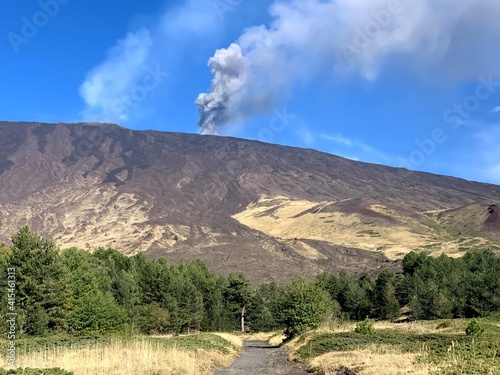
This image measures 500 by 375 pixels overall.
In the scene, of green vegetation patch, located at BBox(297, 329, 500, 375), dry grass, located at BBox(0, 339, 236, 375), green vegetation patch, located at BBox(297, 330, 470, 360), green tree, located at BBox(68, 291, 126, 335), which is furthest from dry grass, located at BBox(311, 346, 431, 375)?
green tree, located at BBox(68, 291, 126, 335)

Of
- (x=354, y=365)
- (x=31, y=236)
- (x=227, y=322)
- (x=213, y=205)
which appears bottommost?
(x=227, y=322)

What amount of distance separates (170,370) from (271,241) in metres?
125

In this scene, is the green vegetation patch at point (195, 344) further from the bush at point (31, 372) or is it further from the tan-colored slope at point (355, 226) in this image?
the tan-colored slope at point (355, 226)

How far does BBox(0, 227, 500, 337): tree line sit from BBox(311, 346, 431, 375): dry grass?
17.9m

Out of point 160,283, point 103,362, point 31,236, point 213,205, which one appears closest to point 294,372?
point 103,362

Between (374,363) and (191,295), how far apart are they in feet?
170

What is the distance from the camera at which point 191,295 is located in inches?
2477

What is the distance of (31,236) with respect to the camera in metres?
34.7

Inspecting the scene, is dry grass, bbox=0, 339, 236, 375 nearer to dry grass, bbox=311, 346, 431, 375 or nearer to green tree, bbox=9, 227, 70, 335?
dry grass, bbox=311, 346, 431, 375

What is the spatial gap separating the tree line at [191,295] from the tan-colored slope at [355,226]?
5324 cm

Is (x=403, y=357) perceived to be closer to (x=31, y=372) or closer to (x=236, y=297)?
(x=31, y=372)

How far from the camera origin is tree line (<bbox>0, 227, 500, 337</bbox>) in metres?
33.8

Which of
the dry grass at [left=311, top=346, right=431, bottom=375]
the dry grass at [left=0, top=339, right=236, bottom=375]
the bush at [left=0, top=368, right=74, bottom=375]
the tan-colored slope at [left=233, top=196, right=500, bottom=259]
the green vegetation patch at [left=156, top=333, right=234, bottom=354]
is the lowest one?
the green vegetation patch at [left=156, top=333, right=234, bottom=354]

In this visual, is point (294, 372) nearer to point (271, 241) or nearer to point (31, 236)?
point (31, 236)
